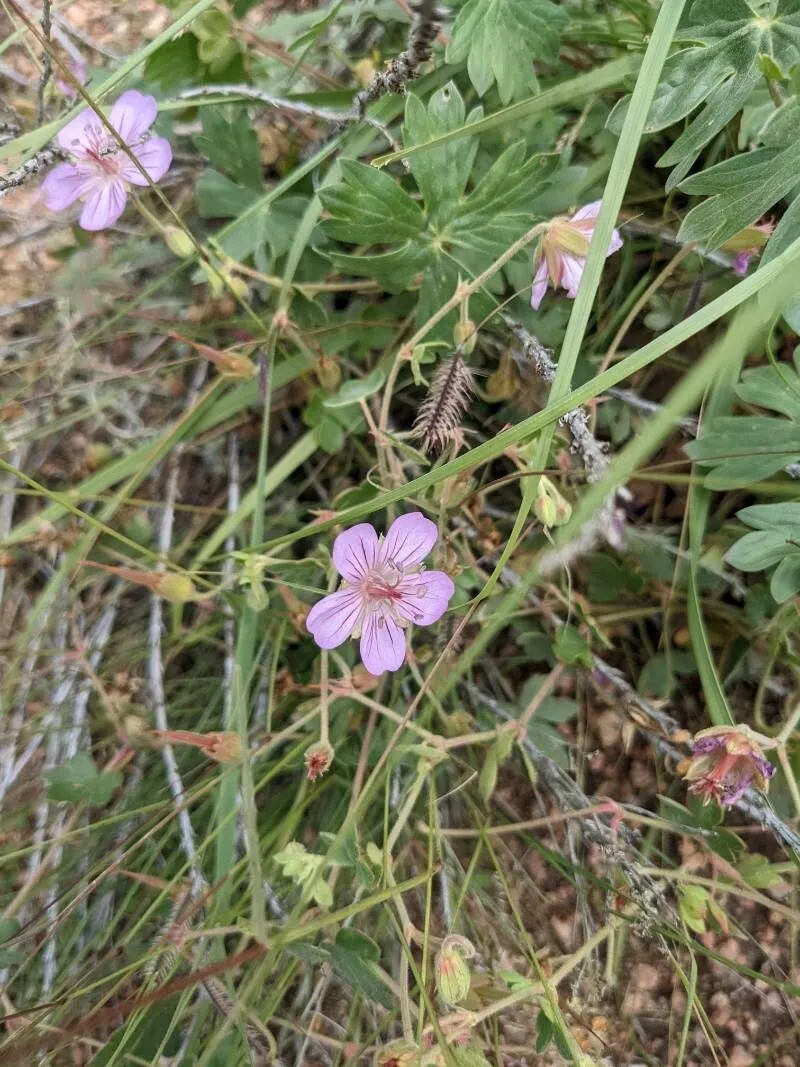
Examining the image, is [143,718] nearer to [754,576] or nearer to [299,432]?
[299,432]

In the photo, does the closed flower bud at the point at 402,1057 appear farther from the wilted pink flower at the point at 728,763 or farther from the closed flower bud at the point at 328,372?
the closed flower bud at the point at 328,372

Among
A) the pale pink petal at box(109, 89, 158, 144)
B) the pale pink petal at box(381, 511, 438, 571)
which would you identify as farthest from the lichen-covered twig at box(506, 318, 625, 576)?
the pale pink petal at box(109, 89, 158, 144)

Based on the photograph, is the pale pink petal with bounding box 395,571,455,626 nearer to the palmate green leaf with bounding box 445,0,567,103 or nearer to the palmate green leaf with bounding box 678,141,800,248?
the palmate green leaf with bounding box 678,141,800,248

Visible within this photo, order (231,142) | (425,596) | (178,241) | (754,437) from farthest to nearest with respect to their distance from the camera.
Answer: (231,142), (178,241), (754,437), (425,596)

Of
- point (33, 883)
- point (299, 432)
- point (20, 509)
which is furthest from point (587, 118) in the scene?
point (33, 883)

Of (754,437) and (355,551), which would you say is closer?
(355,551)

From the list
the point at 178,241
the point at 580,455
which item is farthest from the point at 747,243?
the point at 178,241

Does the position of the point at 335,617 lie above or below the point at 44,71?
below

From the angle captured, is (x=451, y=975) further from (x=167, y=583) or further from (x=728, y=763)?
(x=167, y=583)
